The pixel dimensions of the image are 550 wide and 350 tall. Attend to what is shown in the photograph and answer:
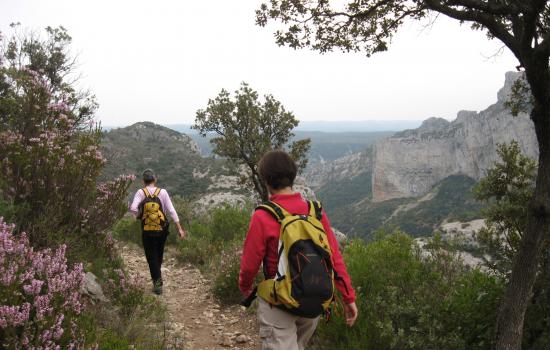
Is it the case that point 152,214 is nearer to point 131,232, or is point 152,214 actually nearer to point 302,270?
point 302,270

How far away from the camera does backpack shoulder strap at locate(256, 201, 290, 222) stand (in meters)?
2.71

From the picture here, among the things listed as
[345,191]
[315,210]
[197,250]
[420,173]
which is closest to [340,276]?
[315,210]

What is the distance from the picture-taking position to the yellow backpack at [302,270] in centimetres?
255

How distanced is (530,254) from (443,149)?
15323 centimetres

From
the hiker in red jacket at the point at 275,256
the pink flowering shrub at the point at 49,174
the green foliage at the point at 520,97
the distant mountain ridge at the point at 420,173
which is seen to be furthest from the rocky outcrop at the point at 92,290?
the distant mountain ridge at the point at 420,173

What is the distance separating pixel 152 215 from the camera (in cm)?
628

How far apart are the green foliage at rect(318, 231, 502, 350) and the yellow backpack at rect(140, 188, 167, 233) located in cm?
296

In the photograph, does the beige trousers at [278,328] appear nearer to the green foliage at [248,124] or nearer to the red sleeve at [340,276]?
the red sleeve at [340,276]

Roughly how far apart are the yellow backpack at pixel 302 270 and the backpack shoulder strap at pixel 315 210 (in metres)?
0.17

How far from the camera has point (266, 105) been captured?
22516 millimetres

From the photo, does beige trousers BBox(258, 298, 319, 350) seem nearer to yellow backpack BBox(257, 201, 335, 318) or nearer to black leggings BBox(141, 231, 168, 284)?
yellow backpack BBox(257, 201, 335, 318)

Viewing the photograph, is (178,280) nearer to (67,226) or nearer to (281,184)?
(67,226)

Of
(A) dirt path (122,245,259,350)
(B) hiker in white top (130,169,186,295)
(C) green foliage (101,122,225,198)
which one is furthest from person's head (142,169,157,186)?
(C) green foliage (101,122,225,198)

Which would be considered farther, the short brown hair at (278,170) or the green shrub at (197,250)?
the green shrub at (197,250)
